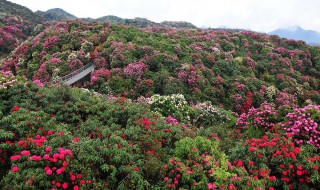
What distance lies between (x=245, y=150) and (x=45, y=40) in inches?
1197

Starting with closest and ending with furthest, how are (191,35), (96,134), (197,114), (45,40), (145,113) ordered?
(96,134) → (145,113) → (197,114) → (45,40) → (191,35)

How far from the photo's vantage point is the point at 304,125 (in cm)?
1115

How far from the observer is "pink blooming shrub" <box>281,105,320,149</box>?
1067 cm

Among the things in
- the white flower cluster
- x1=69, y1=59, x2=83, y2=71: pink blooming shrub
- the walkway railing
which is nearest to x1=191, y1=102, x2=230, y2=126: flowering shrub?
the white flower cluster

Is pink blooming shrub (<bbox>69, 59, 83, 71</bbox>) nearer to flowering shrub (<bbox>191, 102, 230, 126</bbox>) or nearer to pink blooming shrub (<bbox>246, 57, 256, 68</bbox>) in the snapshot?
flowering shrub (<bbox>191, 102, 230, 126</bbox>)

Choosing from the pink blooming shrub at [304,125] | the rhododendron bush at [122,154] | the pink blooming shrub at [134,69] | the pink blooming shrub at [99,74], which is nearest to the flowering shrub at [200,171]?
the rhododendron bush at [122,154]

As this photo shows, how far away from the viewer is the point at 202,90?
1009 inches

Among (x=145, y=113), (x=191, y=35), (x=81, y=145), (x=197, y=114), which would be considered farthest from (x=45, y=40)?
(x=81, y=145)

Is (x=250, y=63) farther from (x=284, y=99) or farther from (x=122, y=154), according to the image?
(x=122, y=154)

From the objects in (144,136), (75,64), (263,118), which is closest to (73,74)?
(75,64)

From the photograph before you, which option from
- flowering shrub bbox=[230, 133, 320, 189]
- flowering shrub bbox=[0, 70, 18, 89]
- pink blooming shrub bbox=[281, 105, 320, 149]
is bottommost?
flowering shrub bbox=[230, 133, 320, 189]

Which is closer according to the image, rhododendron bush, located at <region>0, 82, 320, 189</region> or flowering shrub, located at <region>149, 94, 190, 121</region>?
rhododendron bush, located at <region>0, 82, 320, 189</region>

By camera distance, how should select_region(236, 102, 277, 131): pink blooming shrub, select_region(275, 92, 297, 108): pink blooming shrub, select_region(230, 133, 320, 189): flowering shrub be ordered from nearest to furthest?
select_region(230, 133, 320, 189): flowering shrub, select_region(236, 102, 277, 131): pink blooming shrub, select_region(275, 92, 297, 108): pink blooming shrub

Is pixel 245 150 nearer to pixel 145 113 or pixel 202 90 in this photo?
pixel 145 113
